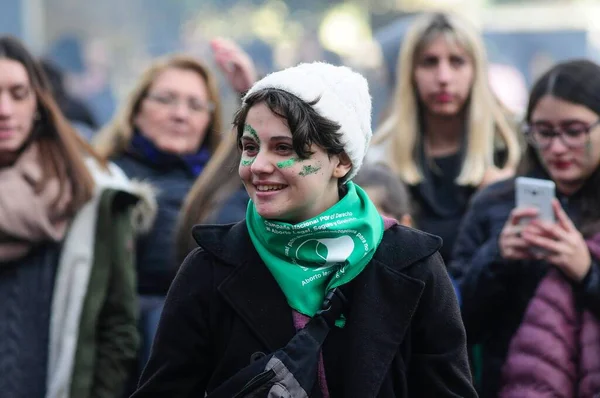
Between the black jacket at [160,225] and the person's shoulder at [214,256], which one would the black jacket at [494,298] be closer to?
the person's shoulder at [214,256]

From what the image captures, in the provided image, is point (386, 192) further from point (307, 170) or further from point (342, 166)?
point (307, 170)

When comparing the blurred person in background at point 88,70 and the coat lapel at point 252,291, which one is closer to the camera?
the coat lapel at point 252,291

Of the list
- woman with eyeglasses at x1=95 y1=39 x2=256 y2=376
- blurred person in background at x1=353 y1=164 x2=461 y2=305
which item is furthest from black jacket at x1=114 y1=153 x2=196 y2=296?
blurred person in background at x1=353 y1=164 x2=461 y2=305

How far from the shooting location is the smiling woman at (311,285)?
113 inches

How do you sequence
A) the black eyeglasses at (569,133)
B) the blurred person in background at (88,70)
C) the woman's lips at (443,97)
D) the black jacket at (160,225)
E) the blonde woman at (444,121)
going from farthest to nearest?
the blurred person in background at (88,70)
the woman's lips at (443,97)
the blonde woman at (444,121)
the black jacket at (160,225)
the black eyeglasses at (569,133)

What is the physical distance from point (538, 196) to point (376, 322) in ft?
4.18

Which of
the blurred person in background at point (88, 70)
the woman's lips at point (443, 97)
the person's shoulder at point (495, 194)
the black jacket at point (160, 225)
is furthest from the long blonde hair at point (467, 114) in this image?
the blurred person in background at point (88, 70)

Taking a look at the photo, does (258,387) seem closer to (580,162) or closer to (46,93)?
(580,162)

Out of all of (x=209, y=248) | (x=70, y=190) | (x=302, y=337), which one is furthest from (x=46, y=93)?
(x=302, y=337)

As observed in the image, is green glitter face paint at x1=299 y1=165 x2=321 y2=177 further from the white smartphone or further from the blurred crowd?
the white smartphone

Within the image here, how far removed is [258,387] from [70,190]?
207cm

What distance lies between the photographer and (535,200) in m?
3.95

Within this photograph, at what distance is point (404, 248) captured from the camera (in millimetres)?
3004

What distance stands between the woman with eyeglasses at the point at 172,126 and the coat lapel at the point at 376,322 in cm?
233
